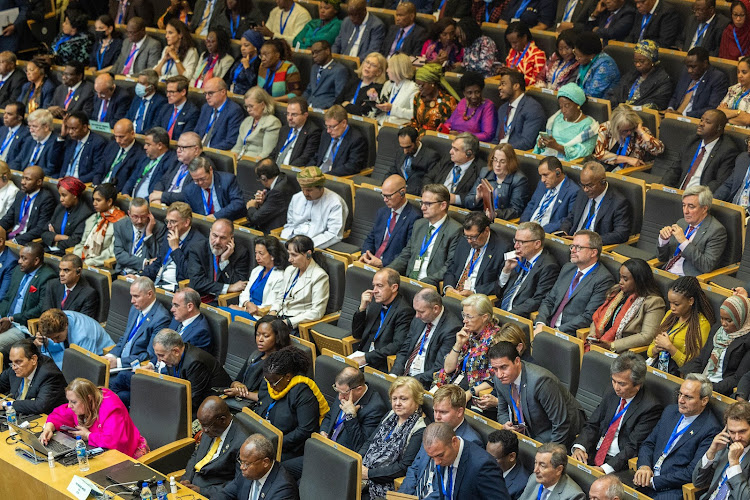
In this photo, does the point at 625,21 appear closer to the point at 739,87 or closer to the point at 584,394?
the point at 739,87

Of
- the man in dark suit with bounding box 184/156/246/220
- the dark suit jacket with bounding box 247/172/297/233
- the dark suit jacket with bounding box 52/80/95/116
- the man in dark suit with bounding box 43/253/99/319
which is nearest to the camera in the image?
the man in dark suit with bounding box 43/253/99/319

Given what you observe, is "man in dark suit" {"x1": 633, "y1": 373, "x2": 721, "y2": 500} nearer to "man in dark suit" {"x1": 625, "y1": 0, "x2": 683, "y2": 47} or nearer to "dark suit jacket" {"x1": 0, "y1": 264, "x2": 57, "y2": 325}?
"man in dark suit" {"x1": 625, "y1": 0, "x2": 683, "y2": 47}

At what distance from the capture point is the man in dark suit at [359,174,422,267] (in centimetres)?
721

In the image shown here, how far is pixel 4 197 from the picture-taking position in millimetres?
8945

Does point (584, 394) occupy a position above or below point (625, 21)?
below

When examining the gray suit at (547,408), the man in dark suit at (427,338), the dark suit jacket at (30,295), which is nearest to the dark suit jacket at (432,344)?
the man in dark suit at (427,338)

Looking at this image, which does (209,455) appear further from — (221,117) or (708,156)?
(221,117)

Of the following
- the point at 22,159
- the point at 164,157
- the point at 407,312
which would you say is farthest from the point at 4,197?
the point at 407,312

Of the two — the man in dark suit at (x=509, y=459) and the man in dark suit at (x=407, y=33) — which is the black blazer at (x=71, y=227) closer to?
the man in dark suit at (x=407, y=33)

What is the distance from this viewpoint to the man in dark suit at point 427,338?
6.09m

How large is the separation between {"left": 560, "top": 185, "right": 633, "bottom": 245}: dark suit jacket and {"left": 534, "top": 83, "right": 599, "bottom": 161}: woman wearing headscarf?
0.74m

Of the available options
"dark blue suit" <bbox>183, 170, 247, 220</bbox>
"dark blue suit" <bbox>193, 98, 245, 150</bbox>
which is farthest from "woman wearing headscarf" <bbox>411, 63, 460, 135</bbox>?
"dark blue suit" <bbox>193, 98, 245, 150</bbox>

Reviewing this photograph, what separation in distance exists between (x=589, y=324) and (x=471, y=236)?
94cm

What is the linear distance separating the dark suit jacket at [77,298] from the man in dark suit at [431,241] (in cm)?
217
